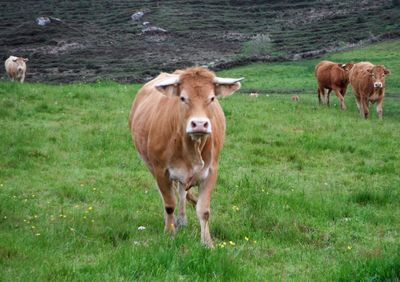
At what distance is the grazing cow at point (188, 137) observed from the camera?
6500 mm

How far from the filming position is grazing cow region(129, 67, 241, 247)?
650cm

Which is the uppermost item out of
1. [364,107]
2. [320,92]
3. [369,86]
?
[369,86]

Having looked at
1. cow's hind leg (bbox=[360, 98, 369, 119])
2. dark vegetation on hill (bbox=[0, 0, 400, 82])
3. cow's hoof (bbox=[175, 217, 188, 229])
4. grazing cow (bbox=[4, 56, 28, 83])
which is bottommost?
dark vegetation on hill (bbox=[0, 0, 400, 82])

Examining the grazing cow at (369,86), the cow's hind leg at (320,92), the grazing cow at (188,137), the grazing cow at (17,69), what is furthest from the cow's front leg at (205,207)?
the grazing cow at (17,69)

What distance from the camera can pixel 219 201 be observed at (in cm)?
882

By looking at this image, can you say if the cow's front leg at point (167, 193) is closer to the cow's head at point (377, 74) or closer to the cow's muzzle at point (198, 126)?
the cow's muzzle at point (198, 126)

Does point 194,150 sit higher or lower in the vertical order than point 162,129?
lower

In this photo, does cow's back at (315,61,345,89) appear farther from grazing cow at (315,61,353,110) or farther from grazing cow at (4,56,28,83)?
grazing cow at (4,56,28,83)

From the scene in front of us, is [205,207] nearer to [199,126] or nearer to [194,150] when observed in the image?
[194,150]

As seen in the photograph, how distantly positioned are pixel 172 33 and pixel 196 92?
2225 inches

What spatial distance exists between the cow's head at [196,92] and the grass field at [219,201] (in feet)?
4.21

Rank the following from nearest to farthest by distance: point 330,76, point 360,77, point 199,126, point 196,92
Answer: point 199,126, point 196,92, point 360,77, point 330,76

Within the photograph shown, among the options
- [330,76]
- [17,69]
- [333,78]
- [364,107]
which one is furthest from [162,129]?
[17,69]

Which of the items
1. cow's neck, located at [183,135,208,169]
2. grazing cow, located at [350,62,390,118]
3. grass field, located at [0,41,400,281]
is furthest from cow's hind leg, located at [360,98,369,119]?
cow's neck, located at [183,135,208,169]
